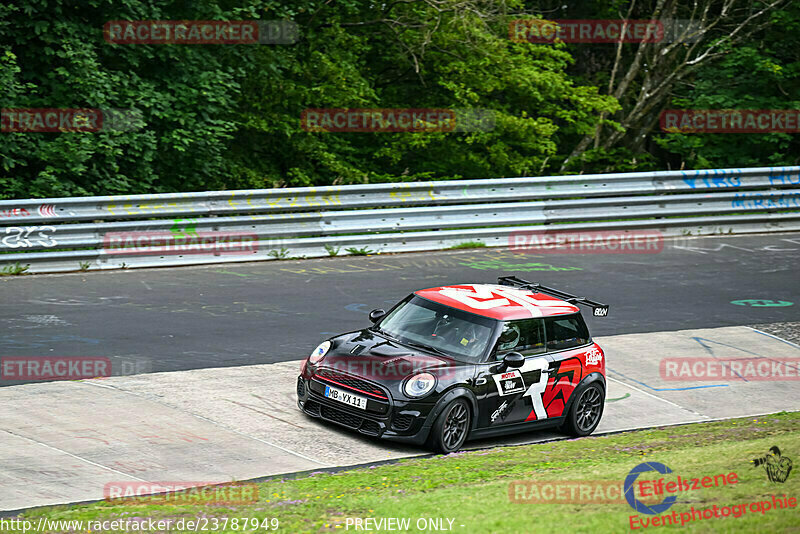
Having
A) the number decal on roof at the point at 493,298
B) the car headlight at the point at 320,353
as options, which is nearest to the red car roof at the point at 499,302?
Result: the number decal on roof at the point at 493,298

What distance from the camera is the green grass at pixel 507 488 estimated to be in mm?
5871

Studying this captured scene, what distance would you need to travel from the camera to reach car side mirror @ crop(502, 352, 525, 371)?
9.52 meters

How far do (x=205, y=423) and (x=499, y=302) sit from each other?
3193mm

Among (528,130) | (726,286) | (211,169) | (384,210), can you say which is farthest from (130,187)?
(726,286)

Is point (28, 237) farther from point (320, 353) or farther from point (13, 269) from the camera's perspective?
point (320, 353)

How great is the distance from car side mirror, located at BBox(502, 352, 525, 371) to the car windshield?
0.77ft

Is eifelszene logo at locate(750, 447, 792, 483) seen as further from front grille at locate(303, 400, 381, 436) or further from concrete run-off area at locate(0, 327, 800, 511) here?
front grille at locate(303, 400, 381, 436)

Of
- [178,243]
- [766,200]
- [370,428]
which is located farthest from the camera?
[766,200]

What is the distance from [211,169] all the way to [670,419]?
1051cm

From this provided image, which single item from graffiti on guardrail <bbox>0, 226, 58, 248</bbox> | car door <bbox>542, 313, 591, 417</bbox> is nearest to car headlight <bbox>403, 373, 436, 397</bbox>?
car door <bbox>542, 313, 591, 417</bbox>

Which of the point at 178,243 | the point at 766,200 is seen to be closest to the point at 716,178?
the point at 766,200

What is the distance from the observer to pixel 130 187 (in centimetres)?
1730

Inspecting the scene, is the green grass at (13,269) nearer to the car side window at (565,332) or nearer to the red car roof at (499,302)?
the red car roof at (499,302)

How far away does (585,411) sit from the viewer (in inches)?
406
